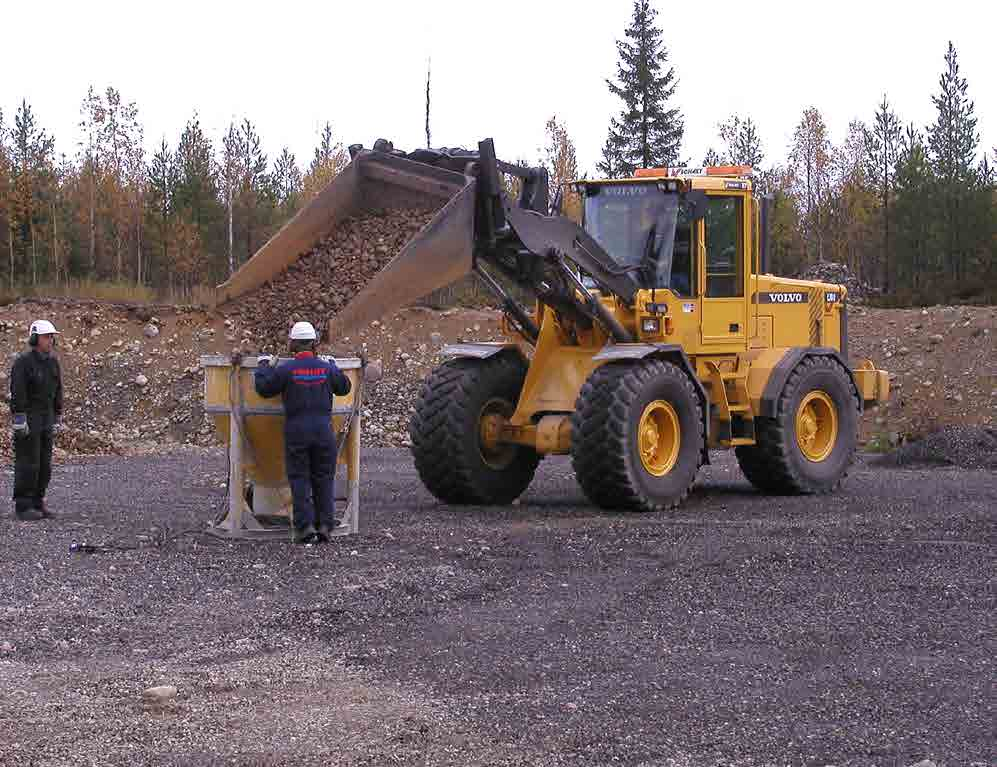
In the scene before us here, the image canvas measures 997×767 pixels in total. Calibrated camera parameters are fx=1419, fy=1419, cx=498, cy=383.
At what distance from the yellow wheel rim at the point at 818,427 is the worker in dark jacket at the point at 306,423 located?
5.69 m

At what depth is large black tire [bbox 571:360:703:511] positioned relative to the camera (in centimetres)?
1212

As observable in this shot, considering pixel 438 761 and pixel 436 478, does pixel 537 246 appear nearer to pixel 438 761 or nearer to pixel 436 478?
pixel 436 478

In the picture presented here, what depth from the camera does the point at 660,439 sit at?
1298cm

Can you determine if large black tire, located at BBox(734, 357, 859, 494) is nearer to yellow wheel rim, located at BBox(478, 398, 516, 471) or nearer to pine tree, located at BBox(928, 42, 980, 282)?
yellow wheel rim, located at BBox(478, 398, 516, 471)

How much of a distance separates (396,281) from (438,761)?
19.8 ft

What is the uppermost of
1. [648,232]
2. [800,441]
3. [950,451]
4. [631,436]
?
[648,232]

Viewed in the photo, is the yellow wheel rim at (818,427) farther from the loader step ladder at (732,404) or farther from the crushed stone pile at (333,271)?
the crushed stone pile at (333,271)

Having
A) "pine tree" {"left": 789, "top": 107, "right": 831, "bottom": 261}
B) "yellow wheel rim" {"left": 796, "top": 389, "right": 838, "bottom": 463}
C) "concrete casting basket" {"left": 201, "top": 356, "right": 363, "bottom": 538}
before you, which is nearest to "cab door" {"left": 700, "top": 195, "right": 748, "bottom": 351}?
"yellow wheel rim" {"left": 796, "top": 389, "right": 838, "bottom": 463}

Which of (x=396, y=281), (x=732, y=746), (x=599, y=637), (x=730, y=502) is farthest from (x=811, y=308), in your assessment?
(x=732, y=746)

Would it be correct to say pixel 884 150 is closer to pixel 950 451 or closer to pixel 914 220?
pixel 914 220

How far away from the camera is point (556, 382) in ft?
43.9

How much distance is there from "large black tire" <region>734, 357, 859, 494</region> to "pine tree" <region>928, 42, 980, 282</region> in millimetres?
28599

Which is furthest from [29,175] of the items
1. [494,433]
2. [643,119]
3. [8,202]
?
[494,433]

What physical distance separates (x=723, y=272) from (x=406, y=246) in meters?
3.89
